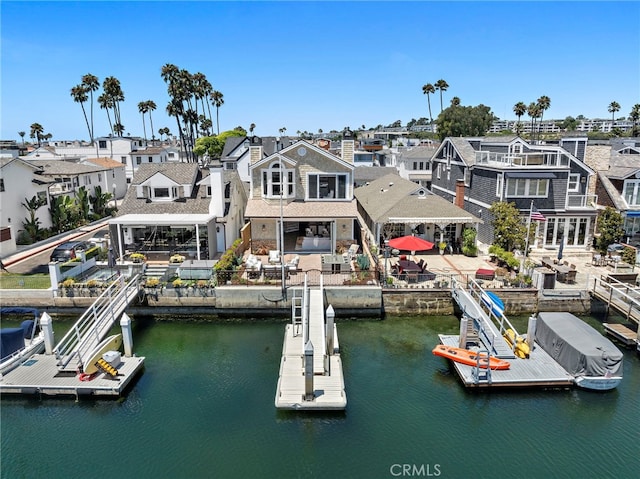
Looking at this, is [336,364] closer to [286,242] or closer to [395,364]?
[395,364]

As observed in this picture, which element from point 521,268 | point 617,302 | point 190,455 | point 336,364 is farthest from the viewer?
point 521,268

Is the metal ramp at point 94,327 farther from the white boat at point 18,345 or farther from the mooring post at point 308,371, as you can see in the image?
the mooring post at point 308,371

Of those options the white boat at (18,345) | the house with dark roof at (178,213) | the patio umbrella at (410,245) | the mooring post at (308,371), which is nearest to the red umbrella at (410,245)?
the patio umbrella at (410,245)

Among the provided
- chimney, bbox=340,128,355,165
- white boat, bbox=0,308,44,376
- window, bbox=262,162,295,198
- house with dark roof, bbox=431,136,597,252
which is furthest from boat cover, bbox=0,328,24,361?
house with dark roof, bbox=431,136,597,252

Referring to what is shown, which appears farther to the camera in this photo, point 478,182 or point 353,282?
point 478,182

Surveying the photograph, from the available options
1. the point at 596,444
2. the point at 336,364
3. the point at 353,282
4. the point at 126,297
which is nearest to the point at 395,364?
the point at 336,364

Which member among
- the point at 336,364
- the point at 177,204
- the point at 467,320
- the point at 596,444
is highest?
the point at 177,204

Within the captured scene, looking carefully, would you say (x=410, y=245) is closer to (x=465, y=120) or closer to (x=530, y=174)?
(x=530, y=174)
